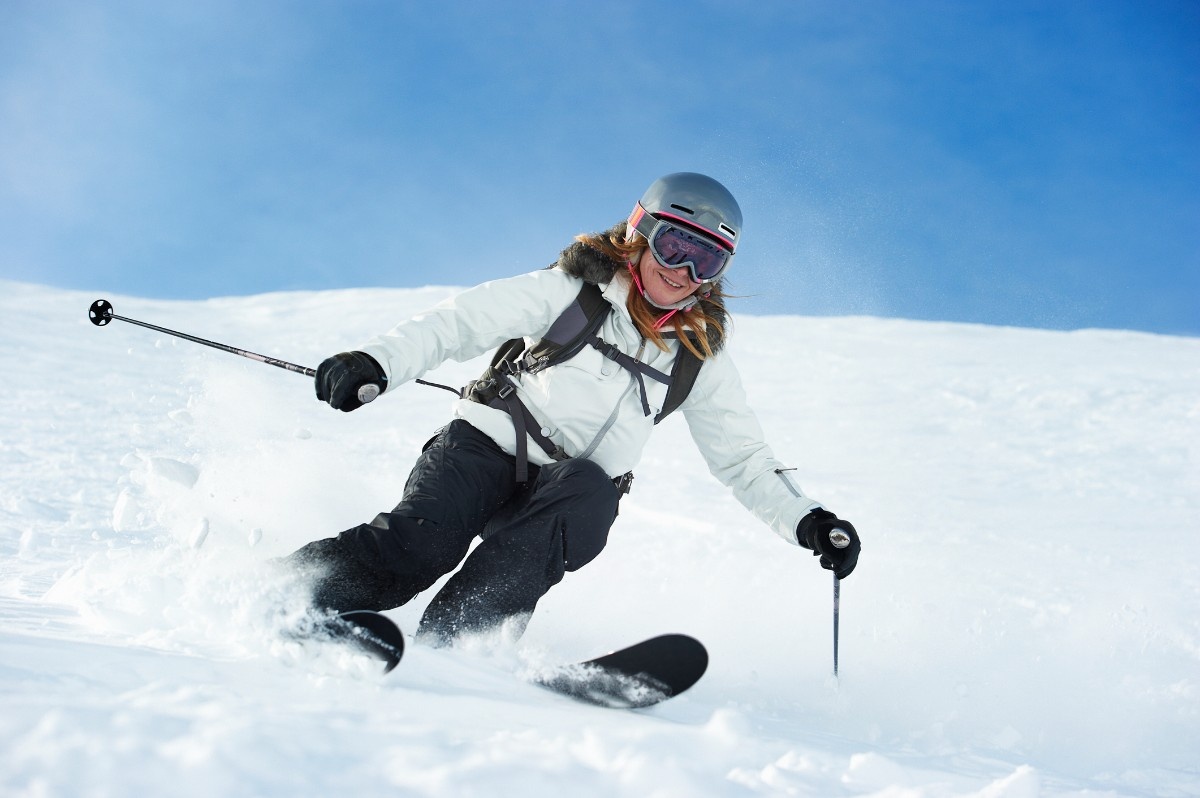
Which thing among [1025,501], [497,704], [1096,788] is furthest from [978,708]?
[1025,501]

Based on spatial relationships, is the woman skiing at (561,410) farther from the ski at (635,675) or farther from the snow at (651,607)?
the ski at (635,675)

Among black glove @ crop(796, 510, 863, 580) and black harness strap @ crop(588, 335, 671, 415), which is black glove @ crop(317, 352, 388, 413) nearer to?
black harness strap @ crop(588, 335, 671, 415)

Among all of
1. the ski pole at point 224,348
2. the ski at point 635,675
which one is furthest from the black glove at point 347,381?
the ski at point 635,675

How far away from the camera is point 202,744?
1.26 metres

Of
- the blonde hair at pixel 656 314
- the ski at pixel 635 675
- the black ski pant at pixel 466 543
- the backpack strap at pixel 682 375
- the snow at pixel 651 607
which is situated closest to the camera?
the snow at pixel 651 607

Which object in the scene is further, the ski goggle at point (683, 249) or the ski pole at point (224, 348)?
the ski goggle at point (683, 249)

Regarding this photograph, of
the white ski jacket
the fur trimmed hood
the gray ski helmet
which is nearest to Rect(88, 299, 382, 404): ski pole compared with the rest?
the white ski jacket

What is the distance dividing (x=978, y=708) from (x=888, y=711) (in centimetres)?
39

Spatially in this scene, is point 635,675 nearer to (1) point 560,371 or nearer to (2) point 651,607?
(1) point 560,371

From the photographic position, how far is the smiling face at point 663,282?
3.05 meters

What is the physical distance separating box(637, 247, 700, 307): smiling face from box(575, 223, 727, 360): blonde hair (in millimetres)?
41

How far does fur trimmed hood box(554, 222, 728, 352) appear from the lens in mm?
3072

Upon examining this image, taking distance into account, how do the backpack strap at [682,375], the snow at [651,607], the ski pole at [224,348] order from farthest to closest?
the backpack strap at [682,375] < the ski pole at [224,348] < the snow at [651,607]

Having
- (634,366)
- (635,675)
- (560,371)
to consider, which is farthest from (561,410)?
(635,675)
